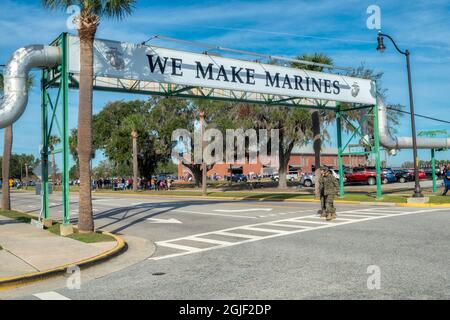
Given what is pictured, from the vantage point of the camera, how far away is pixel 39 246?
36.5 feet

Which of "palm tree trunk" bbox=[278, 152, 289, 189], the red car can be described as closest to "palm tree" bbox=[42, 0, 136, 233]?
"palm tree trunk" bbox=[278, 152, 289, 189]

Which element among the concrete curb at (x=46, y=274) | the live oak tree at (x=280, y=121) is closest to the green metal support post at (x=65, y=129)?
the concrete curb at (x=46, y=274)

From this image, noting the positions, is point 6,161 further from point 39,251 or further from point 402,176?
point 402,176

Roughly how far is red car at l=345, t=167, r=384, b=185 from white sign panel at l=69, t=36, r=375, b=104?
67.6ft

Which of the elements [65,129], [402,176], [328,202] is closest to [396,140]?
[328,202]

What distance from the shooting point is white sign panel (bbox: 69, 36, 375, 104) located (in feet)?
53.4

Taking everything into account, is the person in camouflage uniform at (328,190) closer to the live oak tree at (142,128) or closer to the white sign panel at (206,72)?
the white sign panel at (206,72)

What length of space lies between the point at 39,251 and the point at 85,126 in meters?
4.31

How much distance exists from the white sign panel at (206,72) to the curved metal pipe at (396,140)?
9.09 feet

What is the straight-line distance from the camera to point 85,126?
1340 centimetres

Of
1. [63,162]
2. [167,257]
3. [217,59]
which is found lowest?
[167,257]
